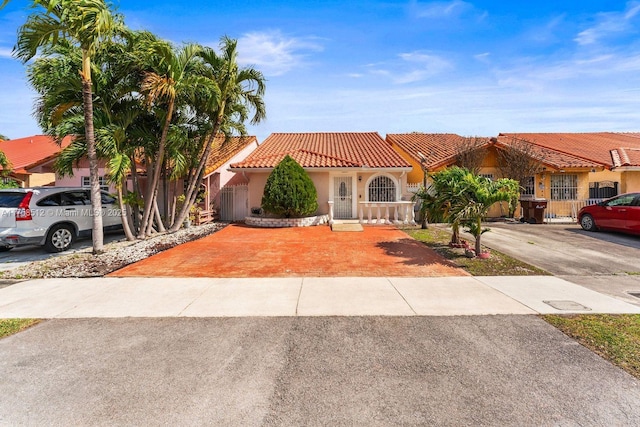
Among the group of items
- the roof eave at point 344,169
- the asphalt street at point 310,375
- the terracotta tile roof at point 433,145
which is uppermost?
the terracotta tile roof at point 433,145

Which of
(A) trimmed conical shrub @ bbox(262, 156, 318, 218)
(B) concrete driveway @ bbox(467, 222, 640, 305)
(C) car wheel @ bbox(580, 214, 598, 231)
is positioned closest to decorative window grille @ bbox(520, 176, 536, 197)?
(B) concrete driveway @ bbox(467, 222, 640, 305)

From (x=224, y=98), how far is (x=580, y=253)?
12.4 meters

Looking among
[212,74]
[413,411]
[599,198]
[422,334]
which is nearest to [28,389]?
[413,411]

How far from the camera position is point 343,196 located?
51.2 feet

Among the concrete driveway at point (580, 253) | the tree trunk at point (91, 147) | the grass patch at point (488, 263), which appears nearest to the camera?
the concrete driveway at point (580, 253)

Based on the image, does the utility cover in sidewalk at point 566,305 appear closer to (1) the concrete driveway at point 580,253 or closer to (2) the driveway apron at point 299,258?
(1) the concrete driveway at point 580,253

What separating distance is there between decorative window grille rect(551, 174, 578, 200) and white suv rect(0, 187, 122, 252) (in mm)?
20974

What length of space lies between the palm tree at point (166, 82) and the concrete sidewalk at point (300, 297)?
509 cm

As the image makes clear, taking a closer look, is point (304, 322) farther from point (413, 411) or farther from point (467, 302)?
point (467, 302)

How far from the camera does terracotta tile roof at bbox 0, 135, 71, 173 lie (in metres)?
18.6

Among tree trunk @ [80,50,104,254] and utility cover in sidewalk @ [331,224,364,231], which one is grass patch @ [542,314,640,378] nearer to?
utility cover in sidewalk @ [331,224,364,231]

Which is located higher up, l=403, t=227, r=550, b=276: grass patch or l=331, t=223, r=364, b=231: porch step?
l=331, t=223, r=364, b=231: porch step

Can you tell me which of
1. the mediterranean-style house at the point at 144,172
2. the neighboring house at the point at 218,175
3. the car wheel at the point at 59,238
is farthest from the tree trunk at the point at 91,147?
the neighboring house at the point at 218,175

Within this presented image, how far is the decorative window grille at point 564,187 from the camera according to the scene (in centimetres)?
1636
